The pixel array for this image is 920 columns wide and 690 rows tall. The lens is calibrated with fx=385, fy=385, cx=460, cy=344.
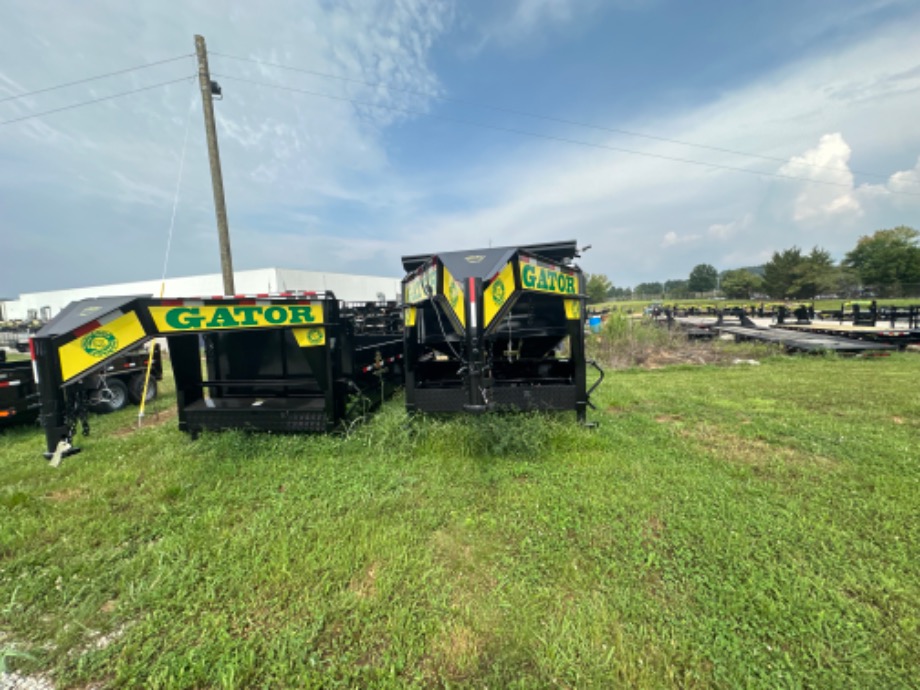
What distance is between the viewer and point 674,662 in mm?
1642

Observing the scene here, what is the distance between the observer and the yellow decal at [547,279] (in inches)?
138

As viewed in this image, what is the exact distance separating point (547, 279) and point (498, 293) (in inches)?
33.9

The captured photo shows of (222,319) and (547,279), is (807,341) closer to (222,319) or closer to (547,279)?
(547,279)

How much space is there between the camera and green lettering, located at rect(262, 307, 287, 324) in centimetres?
391

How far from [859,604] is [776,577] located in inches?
12.4

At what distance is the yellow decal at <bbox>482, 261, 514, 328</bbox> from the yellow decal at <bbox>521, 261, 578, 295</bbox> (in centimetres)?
16

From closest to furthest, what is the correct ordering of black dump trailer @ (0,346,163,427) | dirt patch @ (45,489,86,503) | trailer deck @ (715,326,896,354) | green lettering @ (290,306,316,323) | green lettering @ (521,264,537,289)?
1. dirt patch @ (45,489,86,503)
2. green lettering @ (521,264,537,289)
3. green lettering @ (290,306,316,323)
4. black dump trailer @ (0,346,163,427)
5. trailer deck @ (715,326,896,354)

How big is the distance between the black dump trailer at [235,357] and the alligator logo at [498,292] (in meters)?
2.07

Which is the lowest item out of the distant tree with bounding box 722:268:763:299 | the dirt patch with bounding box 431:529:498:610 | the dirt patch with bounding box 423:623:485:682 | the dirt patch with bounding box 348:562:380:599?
the dirt patch with bounding box 423:623:485:682

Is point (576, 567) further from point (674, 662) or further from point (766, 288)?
point (766, 288)

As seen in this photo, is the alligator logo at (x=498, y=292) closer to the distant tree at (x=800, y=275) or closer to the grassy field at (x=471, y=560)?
the grassy field at (x=471, y=560)

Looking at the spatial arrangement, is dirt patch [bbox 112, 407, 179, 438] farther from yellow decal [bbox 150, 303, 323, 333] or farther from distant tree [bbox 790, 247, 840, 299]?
distant tree [bbox 790, 247, 840, 299]

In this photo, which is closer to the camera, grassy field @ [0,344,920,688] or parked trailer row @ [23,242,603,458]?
grassy field @ [0,344,920,688]

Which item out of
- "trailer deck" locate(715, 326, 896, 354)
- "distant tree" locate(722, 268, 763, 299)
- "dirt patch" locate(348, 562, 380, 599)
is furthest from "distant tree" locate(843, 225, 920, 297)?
"dirt patch" locate(348, 562, 380, 599)
